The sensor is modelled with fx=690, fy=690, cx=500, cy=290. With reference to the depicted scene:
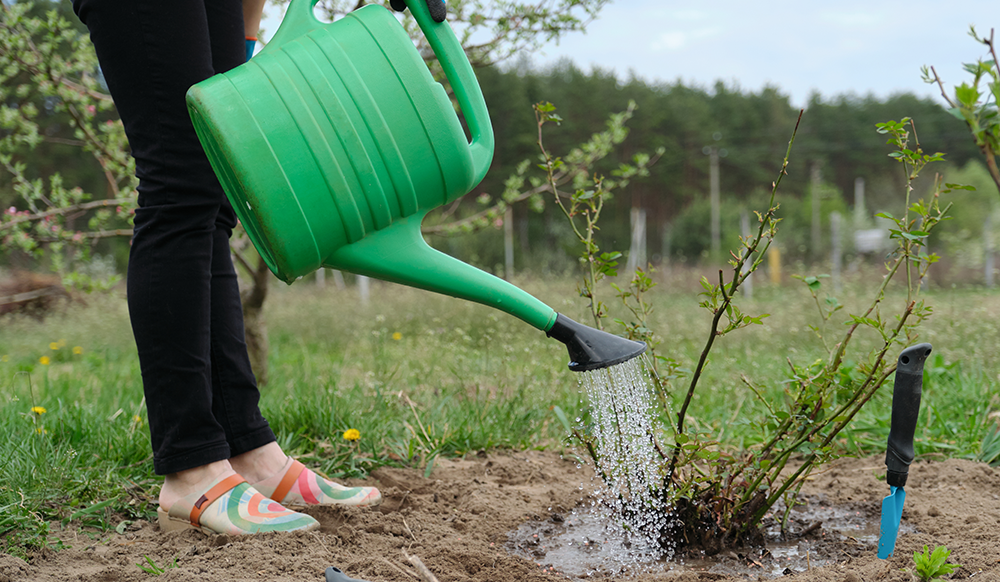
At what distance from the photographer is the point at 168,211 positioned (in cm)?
127

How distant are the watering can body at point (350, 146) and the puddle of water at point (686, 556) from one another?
52cm

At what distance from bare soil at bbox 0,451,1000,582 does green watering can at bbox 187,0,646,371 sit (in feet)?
1.51

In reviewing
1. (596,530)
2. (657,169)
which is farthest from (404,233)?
(657,169)

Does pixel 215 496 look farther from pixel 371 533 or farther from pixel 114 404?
pixel 114 404

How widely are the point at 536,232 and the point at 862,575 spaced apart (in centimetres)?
2217

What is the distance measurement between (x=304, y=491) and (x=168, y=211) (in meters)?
0.65

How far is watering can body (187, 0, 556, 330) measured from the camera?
0.98 m

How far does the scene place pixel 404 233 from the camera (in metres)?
1.10

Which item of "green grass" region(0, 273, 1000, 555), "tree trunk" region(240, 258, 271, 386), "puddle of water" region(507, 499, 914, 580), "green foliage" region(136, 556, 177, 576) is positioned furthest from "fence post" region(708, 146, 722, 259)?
"green foliage" region(136, 556, 177, 576)

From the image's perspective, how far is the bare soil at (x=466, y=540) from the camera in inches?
45.0

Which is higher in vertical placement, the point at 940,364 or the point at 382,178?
the point at 382,178

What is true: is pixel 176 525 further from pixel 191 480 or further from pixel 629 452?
pixel 629 452

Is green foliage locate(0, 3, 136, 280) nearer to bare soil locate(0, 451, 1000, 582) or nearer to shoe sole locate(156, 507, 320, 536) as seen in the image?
shoe sole locate(156, 507, 320, 536)

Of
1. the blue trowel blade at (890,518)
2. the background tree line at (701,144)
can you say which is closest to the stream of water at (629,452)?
the blue trowel blade at (890,518)
